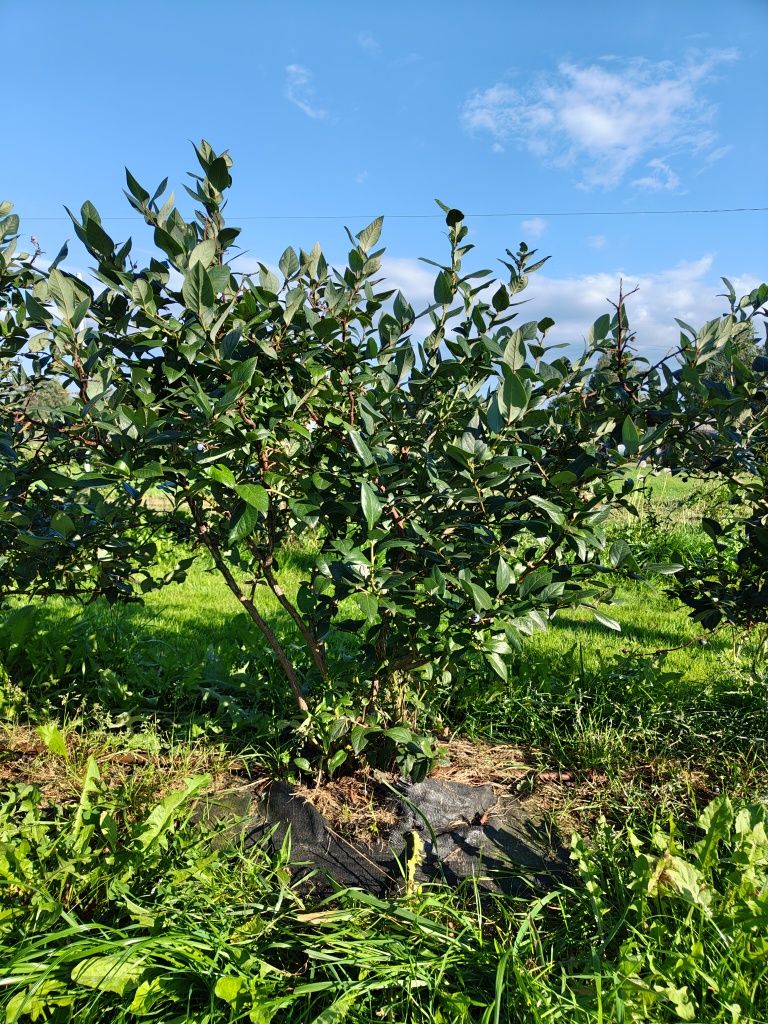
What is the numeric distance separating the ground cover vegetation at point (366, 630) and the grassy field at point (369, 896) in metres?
0.01

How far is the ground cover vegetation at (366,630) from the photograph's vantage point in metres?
1.77

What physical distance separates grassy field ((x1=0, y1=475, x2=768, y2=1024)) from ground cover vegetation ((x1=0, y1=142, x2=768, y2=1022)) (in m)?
0.01

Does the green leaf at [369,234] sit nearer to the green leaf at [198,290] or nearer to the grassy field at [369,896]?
the green leaf at [198,290]

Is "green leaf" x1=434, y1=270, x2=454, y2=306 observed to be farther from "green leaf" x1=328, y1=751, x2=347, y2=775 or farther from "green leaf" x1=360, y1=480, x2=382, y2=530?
"green leaf" x1=328, y1=751, x2=347, y2=775

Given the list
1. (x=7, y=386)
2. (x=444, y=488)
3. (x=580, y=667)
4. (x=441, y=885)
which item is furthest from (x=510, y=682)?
(x=7, y=386)

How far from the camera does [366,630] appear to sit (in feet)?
7.72

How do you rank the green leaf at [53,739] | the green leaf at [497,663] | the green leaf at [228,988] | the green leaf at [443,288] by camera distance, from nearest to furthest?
the green leaf at [228,988]
the green leaf at [497,663]
the green leaf at [443,288]
the green leaf at [53,739]

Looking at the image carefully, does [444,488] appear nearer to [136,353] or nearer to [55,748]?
[136,353]

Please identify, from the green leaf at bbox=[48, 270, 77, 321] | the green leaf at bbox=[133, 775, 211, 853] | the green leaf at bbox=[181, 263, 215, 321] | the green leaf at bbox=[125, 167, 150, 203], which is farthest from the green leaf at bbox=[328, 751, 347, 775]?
the green leaf at bbox=[125, 167, 150, 203]

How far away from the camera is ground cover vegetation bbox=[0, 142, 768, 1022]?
1.77m

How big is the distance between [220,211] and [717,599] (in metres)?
2.38

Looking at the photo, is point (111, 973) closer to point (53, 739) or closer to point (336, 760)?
point (336, 760)

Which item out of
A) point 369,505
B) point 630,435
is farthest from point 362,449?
point 630,435

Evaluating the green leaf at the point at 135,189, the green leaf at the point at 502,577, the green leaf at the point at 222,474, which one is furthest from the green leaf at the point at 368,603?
the green leaf at the point at 135,189
